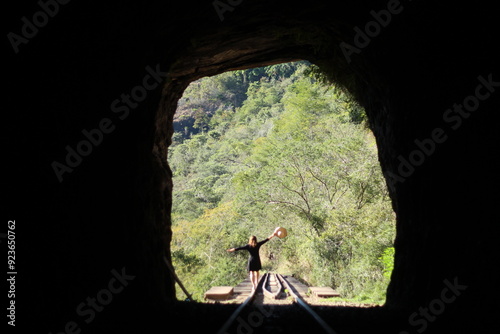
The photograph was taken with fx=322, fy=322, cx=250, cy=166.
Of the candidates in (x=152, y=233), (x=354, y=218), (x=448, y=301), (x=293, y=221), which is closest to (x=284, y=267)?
(x=293, y=221)

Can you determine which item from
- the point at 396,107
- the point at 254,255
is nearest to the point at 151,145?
the point at 396,107

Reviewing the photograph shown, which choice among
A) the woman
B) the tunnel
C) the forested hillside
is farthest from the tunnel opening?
the woman

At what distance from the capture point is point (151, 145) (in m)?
5.34

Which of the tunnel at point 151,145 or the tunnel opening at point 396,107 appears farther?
the tunnel opening at point 396,107

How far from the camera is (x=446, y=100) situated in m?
3.66

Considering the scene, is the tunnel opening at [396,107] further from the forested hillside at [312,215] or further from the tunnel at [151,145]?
the forested hillside at [312,215]

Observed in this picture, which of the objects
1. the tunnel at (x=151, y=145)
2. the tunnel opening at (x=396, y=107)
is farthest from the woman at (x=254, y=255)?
the tunnel at (x=151, y=145)

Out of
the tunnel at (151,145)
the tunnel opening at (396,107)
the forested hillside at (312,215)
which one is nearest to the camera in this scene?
the tunnel at (151,145)

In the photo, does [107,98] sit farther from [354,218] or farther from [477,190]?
[354,218]

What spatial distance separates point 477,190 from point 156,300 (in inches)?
175

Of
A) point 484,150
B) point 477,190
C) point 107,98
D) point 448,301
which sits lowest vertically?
point 448,301

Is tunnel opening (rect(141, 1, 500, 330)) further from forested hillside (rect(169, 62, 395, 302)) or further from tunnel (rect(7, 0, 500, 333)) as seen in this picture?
forested hillside (rect(169, 62, 395, 302))

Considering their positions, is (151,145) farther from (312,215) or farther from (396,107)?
(312,215)

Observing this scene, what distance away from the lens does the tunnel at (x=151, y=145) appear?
3.10 metres
